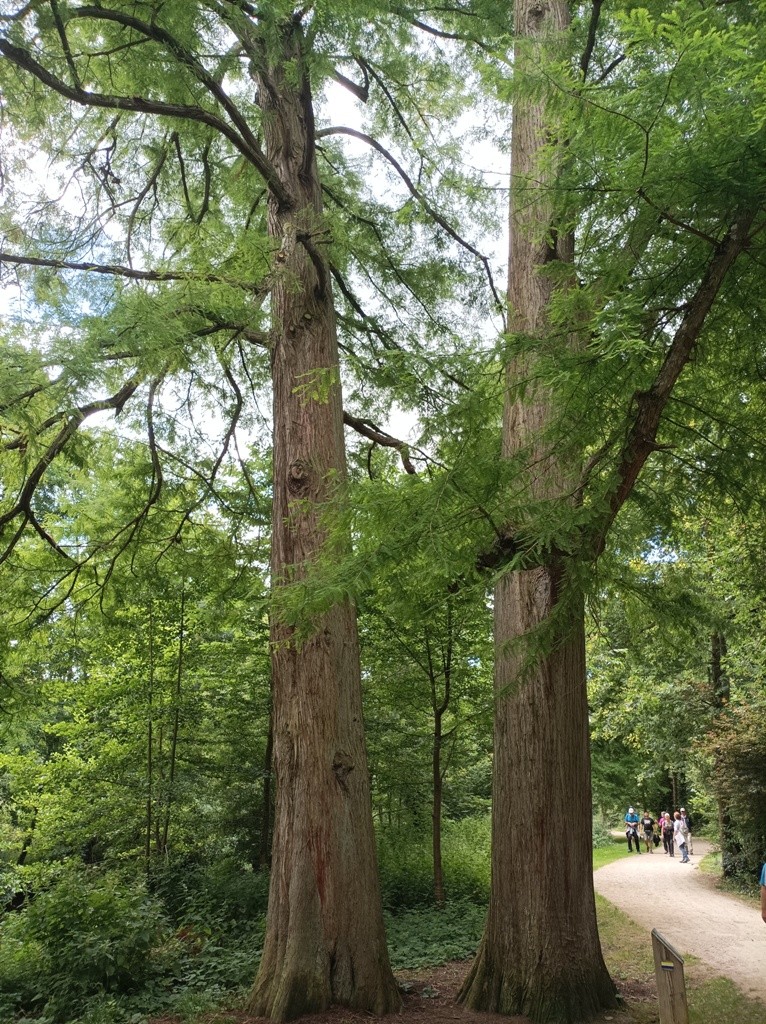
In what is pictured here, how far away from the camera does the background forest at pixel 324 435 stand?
3521mm

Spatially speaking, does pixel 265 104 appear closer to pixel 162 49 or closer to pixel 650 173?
pixel 162 49

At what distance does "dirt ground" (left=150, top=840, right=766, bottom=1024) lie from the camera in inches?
211

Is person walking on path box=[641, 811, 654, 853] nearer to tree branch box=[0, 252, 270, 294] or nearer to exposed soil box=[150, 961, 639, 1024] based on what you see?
exposed soil box=[150, 961, 639, 1024]

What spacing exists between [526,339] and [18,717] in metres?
7.10

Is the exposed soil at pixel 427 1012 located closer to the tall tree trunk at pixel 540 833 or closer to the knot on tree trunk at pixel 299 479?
the tall tree trunk at pixel 540 833

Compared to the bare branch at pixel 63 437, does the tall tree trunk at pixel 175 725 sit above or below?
below

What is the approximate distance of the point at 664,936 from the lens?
24.9 ft

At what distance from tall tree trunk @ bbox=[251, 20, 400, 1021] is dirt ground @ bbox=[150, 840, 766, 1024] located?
0.90ft

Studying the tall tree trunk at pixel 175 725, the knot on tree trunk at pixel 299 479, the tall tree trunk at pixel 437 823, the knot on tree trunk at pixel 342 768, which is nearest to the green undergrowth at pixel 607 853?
the tall tree trunk at pixel 437 823

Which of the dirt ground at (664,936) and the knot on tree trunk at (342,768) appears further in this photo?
the knot on tree trunk at (342,768)

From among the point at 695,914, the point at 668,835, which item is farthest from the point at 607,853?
the point at 695,914

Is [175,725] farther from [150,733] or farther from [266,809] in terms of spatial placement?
[266,809]

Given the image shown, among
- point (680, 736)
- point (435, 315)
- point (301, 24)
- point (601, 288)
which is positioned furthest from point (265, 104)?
point (680, 736)

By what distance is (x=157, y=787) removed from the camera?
1027 centimetres
